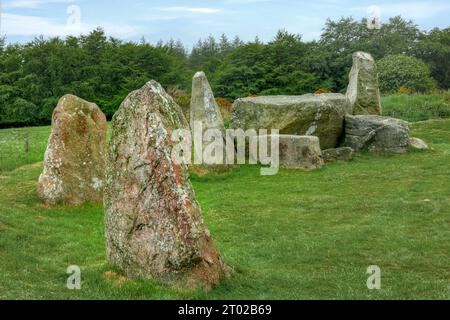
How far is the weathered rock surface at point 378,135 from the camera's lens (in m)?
22.3

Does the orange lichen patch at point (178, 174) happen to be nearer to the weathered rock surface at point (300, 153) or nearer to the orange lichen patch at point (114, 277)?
the orange lichen patch at point (114, 277)

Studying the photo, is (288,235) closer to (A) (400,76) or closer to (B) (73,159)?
(B) (73,159)

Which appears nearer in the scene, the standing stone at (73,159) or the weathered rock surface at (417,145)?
the standing stone at (73,159)

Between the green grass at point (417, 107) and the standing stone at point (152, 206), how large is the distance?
79.9 feet

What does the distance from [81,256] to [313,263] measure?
14.4 ft

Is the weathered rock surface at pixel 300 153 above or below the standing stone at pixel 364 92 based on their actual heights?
below

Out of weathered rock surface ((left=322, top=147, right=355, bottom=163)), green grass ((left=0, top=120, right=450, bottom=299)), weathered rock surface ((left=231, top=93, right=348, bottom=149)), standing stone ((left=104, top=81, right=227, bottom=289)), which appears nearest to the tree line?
weathered rock surface ((left=231, top=93, right=348, bottom=149))

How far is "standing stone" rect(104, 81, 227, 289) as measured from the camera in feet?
29.1

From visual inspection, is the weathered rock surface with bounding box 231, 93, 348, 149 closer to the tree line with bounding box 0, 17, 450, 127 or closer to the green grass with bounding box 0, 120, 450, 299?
the green grass with bounding box 0, 120, 450, 299

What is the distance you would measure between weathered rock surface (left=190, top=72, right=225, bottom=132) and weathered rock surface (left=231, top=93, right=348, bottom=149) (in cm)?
205

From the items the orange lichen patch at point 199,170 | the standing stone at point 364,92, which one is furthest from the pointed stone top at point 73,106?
the standing stone at point 364,92

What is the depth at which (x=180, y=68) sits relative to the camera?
60250 mm

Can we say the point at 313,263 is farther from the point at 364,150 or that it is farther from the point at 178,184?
the point at 364,150
